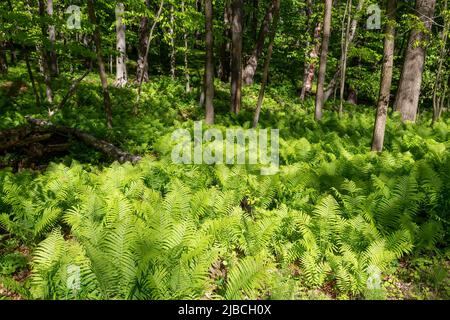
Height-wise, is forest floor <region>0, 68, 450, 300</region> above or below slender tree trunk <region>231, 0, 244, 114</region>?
below

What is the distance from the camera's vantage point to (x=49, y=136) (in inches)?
366

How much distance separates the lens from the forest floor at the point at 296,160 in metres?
4.30

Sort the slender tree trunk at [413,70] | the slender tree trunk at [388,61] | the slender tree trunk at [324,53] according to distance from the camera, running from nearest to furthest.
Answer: the slender tree trunk at [388,61]
the slender tree trunk at [413,70]
the slender tree trunk at [324,53]

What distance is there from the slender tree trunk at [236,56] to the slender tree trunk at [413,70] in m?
5.58

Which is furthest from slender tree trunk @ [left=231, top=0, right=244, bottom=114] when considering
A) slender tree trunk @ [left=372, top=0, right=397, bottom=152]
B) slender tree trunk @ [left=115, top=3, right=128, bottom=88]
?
slender tree trunk @ [left=372, top=0, right=397, bottom=152]

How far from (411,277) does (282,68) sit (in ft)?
74.8

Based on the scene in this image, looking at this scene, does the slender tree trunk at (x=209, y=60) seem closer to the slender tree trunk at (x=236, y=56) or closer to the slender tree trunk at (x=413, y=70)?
the slender tree trunk at (x=236, y=56)

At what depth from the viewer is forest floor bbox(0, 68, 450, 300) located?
4.30 m

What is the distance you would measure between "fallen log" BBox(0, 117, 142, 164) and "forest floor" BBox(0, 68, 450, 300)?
25cm

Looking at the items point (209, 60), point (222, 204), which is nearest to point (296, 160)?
point (222, 204)

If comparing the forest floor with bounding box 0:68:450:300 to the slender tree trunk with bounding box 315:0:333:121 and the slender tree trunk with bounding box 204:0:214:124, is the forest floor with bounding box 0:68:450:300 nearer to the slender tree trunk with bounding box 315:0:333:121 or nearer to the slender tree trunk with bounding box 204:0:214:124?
the slender tree trunk with bounding box 315:0:333:121

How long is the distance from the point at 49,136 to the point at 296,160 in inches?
244

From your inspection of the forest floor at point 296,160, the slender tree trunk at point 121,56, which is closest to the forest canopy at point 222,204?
the forest floor at point 296,160

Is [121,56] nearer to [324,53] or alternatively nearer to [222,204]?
[324,53]
